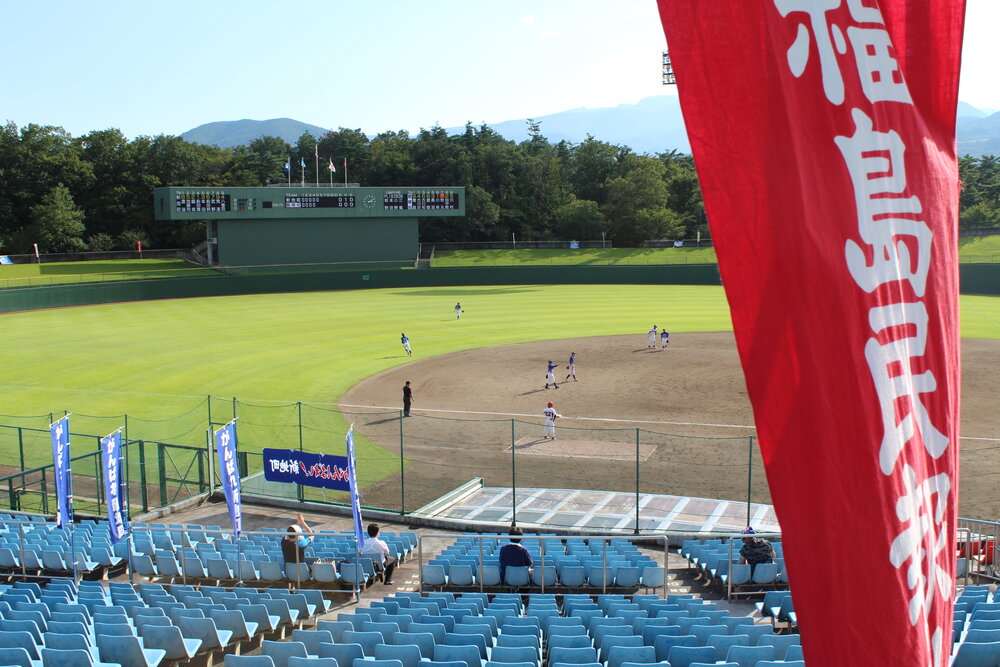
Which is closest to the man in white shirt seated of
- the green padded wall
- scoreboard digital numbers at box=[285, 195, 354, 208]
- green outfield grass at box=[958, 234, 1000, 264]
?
scoreboard digital numbers at box=[285, 195, 354, 208]

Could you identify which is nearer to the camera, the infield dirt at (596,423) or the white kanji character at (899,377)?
the white kanji character at (899,377)

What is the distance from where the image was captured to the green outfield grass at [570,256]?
90750 millimetres

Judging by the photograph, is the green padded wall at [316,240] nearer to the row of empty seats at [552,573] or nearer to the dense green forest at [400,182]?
the dense green forest at [400,182]

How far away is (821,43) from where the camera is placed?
2.70 metres

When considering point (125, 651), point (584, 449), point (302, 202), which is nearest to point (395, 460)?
point (584, 449)

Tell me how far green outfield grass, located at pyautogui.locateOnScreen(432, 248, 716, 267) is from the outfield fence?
211 feet

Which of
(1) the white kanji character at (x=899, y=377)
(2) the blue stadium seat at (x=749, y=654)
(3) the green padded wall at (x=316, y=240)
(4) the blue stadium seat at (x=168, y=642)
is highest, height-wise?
(3) the green padded wall at (x=316, y=240)

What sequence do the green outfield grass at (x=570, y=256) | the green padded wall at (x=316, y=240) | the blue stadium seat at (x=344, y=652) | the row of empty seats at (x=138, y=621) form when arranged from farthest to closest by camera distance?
the green outfield grass at (x=570, y=256), the green padded wall at (x=316, y=240), the row of empty seats at (x=138, y=621), the blue stadium seat at (x=344, y=652)

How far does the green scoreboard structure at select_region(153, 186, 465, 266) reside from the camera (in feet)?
250

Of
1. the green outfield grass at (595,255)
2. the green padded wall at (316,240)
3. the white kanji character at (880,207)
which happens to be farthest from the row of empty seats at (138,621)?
the green outfield grass at (595,255)

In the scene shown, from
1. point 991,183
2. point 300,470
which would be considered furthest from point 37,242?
point 991,183

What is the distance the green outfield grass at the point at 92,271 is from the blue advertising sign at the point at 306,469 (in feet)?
183

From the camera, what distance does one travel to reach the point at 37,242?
88.9 meters

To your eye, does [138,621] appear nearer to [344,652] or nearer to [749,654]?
[344,652]
